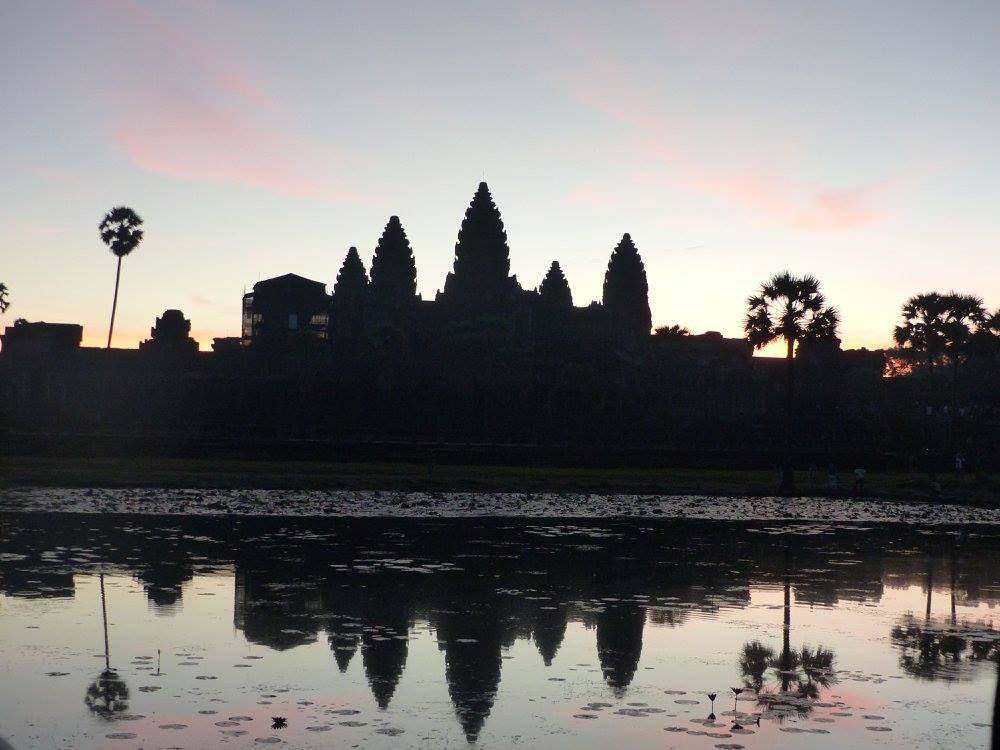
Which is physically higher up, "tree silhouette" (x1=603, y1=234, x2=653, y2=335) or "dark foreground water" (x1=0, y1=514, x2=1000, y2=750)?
"tree silhouette" (x1=603, y1=234, x2=653, y2=335)

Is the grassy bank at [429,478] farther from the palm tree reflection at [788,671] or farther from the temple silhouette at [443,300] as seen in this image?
the temple silhouette at [443,300]

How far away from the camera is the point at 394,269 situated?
114 meters

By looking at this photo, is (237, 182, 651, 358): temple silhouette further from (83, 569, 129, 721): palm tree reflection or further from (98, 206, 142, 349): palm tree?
(83, 569, 129, 721): palm tree reflection

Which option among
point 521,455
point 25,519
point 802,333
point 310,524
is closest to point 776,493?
point 802,333

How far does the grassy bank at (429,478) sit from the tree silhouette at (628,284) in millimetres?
68607

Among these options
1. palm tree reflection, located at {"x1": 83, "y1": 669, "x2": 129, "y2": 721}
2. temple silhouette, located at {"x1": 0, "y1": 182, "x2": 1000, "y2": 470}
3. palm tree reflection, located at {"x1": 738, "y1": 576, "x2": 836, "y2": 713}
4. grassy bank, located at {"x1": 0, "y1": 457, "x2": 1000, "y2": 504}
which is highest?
temple silhouette, located at {"x1": 0, "y1": 182, "x2": 1000, "y2": 470}

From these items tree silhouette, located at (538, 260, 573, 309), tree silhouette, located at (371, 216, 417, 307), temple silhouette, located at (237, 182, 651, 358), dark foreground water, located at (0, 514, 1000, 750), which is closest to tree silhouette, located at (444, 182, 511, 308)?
temple silhouette, located at (237, 182, 651, 358)

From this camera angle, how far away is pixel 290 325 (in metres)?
126

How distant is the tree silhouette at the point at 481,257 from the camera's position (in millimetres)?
111062

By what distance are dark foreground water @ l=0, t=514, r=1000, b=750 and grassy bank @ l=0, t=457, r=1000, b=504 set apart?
56.3ft

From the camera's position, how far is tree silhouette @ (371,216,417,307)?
368 ft

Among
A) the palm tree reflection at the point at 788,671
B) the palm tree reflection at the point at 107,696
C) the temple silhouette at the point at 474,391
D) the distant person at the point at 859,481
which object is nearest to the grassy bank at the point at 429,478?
the distant person at the point at 859,481

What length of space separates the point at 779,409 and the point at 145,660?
74.2 metres

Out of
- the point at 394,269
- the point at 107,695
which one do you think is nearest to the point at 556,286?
the point at 394,269
